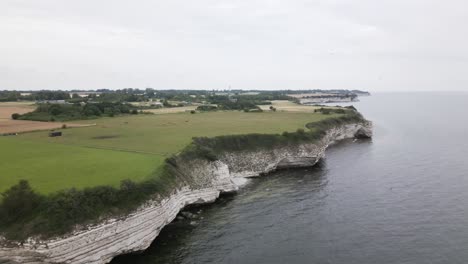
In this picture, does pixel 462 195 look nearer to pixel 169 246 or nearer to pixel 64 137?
pixel 169 246

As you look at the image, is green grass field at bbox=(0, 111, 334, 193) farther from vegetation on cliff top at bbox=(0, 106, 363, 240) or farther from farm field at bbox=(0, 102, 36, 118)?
farm field at bbox=(0, 102, 36, 118)

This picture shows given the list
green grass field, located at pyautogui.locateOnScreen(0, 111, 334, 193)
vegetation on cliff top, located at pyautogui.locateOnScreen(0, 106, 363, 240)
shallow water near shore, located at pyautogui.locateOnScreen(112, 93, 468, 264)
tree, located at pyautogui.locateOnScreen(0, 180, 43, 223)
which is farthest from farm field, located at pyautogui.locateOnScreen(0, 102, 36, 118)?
shallow water near shore, located at pyautogui.locateOnScreen(112, 93, 468, 264)

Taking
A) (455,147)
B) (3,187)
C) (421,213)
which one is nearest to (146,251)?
(3,187)

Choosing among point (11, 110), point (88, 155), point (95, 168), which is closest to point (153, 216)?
point (95, 168)

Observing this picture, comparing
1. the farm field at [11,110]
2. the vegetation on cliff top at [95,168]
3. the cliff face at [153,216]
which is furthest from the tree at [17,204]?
the farm field at [11,110]

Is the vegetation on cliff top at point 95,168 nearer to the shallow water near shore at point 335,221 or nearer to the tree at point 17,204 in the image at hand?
the tree at point 17,204

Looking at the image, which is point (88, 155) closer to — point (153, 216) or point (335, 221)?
point (153, 216)
